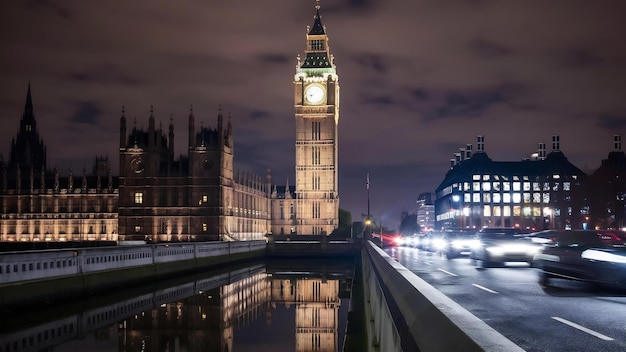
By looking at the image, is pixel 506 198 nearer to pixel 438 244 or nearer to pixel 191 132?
pixel 191 132

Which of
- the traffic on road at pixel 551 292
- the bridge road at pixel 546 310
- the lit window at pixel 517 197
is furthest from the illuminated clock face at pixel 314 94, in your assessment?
the bridge road at pixel 546 310

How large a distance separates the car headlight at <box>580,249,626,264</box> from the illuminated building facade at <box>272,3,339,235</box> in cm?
11207

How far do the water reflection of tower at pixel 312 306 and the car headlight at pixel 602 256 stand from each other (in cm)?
925

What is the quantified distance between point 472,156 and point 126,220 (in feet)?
363

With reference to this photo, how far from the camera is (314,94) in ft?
457

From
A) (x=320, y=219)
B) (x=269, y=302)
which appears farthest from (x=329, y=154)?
(x=269, y=302)

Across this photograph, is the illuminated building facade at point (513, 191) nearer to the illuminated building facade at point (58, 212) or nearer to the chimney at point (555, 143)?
the chimney at point (555, 143)

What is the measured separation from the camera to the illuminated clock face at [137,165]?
107125mm

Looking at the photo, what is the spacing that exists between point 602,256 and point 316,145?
120089 mm

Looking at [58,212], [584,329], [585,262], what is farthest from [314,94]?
[584,329]

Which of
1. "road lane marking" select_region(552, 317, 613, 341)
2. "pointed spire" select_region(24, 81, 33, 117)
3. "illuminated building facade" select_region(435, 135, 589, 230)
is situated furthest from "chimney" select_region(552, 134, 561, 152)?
"road lane marking" select_region(552, 317, 613, 341)

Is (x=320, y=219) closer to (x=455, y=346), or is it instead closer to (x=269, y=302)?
(x=269, y=302)

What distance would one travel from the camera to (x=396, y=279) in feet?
38.2

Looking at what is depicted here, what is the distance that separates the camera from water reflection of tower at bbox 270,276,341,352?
24.1 meters
